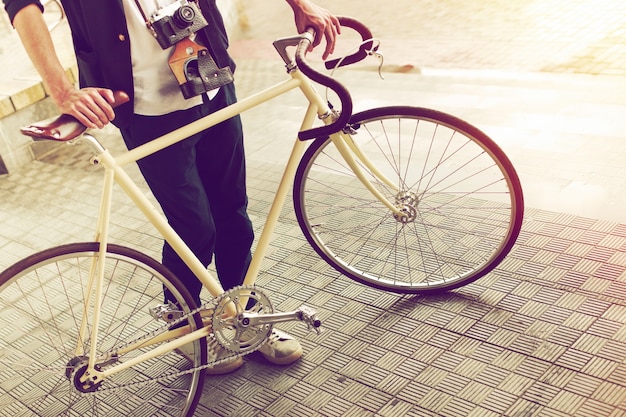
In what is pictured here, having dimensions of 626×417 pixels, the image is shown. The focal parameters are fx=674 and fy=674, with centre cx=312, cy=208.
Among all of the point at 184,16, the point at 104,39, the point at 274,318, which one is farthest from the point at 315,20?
the point at 274,318

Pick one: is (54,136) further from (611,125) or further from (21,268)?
(611,125)

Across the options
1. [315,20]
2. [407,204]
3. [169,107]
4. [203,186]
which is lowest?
[407,204]

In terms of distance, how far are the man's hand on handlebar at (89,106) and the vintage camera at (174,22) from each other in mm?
267

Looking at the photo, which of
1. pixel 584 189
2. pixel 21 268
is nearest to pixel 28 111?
pixel 21 268

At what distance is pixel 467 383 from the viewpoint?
2537mm

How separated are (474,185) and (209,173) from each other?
175 centimetres

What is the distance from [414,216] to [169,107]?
1115 millimetres

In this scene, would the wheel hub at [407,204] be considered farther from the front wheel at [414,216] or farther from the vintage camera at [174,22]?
the vintage camera at [174,22]

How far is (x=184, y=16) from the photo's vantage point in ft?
7.07

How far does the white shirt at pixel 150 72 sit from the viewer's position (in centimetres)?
223

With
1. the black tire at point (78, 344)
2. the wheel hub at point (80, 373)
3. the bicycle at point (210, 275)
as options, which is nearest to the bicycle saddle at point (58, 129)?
the bicycle at point (210, 275)

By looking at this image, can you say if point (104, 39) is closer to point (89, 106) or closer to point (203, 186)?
point (89, 106)

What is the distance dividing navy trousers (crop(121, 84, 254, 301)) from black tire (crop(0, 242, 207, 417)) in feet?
0.84

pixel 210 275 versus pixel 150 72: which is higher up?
pixel 150 72
